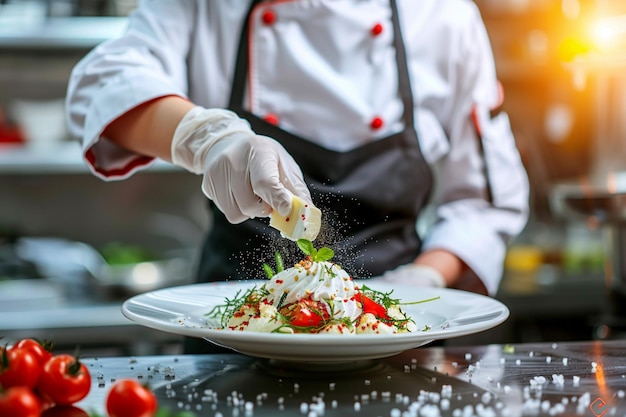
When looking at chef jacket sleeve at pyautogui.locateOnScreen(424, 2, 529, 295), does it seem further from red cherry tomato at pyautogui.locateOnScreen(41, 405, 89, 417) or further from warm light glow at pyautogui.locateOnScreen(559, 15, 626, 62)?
red cherry tomato at pyautogui.locateOnScreen(41, 405, 89, 417)

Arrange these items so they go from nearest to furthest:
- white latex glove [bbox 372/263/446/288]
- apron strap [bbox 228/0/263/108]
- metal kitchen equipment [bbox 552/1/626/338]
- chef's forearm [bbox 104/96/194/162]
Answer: chef's forearm [bbox 104/96/194/162]
white latex glove [bbox 372/263/446/288]
apron strap [bbox 228/0/263/108]
metal kitchen equipment [bbox 552/1/626/338]

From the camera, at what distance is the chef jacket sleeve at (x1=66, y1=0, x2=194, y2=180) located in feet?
4.59

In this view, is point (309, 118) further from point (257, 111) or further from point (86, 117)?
point (86, 117)

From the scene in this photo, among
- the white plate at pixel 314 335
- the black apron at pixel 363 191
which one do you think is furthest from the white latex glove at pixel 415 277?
the white plate at pixel 314 335

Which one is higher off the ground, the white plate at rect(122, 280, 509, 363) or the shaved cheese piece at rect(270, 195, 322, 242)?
the shaved cheese piece at rect(270, 195, 322, 242)

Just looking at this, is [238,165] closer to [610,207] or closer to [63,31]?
[610,207]

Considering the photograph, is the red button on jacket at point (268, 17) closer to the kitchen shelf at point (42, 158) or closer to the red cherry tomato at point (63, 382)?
the red cherry tomato at point (63, 382)

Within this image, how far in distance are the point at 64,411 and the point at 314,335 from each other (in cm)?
30

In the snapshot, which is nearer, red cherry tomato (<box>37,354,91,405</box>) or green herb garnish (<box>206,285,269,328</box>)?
red cherry tomato (<box>37,354,91,405</box>)

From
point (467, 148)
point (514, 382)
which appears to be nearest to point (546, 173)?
point (467, 148)

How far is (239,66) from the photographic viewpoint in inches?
64.4

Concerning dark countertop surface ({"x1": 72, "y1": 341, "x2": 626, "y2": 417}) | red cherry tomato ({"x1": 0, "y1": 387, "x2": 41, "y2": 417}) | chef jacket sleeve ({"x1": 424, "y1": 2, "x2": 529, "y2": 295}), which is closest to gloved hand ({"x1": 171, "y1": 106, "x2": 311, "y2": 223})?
dark countertop surface ({"x1": 72, "y1": 341, "x2": 626, "y2": 417})

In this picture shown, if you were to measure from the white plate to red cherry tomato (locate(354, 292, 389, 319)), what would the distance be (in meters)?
0.08

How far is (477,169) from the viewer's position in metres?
1.80
